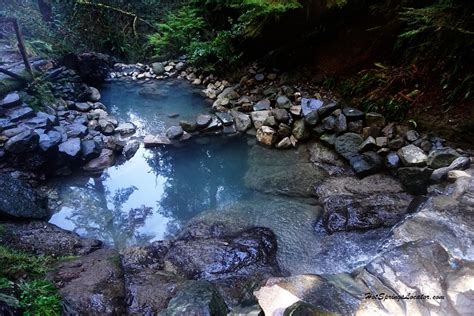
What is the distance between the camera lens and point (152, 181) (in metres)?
5.60

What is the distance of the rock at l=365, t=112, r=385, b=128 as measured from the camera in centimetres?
517

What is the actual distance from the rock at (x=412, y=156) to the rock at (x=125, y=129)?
501cm

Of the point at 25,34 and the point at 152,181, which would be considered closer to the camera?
the point at 152,181

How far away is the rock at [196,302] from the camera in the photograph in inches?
104

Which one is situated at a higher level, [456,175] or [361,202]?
[456,175]

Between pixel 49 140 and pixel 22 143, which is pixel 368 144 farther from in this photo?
pixel 22 143

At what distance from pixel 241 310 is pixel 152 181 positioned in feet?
10.7

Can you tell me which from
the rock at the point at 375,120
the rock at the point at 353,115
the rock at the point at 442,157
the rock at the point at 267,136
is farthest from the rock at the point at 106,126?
the rock at the point at 442,157

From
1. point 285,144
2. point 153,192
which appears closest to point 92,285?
point 153,192

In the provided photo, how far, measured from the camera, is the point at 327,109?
5645mm

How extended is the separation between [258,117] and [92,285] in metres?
4.28

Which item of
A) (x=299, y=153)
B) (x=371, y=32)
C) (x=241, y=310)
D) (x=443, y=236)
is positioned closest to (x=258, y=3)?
(x=371, y=32)

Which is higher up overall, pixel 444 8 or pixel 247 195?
pixel 444 8

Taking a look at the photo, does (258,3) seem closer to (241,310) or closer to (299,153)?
(299,153)
